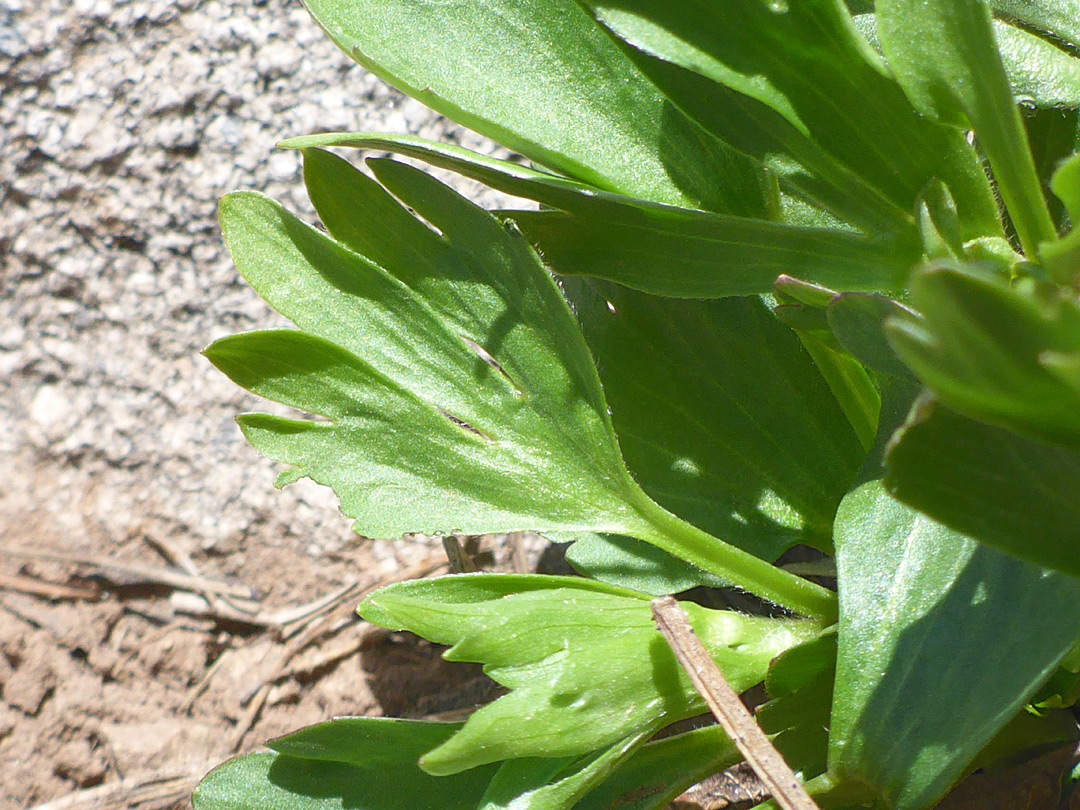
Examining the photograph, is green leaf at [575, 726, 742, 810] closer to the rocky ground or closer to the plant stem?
the plant stem

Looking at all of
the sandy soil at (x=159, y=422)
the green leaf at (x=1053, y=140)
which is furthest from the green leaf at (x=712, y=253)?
the sandy soil at (x=159, y=422)

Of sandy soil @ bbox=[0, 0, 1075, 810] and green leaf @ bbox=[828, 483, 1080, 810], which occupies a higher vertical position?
green leaf @ bbox=[828, 483, 1080, 810]

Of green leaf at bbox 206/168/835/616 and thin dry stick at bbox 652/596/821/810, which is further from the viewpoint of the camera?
green leaf at bbox 206/168/835/616

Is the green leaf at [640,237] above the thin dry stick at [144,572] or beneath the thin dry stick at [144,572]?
above

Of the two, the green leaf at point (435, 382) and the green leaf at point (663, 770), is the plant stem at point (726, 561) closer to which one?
the green leaf at point (435, 382)

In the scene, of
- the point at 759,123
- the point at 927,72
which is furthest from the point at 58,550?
the point at 927,72

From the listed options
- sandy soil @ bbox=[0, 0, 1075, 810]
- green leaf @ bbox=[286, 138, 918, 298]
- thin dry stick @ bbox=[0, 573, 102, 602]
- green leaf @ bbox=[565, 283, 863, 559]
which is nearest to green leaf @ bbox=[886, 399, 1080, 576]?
green leaf @ bbox=[286, 138, 918, 298]

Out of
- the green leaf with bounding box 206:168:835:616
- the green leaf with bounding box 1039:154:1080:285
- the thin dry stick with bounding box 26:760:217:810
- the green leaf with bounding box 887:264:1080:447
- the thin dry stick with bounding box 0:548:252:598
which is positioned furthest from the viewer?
the thin dry stick with bounding box 0:548:252:598

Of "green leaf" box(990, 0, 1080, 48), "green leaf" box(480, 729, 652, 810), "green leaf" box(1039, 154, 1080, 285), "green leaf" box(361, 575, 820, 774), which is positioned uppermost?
"green leaf" box(990, 0, 1080, 48)
